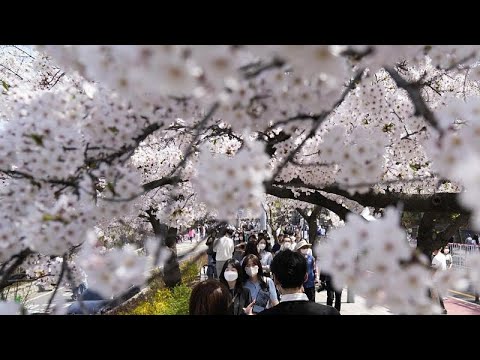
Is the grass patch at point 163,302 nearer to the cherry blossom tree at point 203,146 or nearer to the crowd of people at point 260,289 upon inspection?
the crowd of people at point 260,289

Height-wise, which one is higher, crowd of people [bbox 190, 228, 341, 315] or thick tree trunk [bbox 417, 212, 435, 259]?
thick tree trunk [bbox 417, 212, 435, 259]

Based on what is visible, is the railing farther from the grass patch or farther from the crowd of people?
the grass patch

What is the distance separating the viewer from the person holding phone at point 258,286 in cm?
391

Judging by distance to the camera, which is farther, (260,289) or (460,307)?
(460,307)

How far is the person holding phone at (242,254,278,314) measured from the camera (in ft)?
12.8

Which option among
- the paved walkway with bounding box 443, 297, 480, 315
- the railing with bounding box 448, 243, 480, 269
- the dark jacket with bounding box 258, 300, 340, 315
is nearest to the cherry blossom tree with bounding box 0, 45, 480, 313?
the railing with bounding box 448, 243, 480, 269

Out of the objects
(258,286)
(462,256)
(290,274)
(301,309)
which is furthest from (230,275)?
(462,256)

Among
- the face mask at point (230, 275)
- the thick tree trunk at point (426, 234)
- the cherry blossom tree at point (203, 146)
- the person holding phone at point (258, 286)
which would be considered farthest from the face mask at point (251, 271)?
the cherry blossom tree at point (203, 146)

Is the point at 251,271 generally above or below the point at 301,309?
below

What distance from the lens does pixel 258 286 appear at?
4.12 m

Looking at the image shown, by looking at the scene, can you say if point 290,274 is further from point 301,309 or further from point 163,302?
point 163,302

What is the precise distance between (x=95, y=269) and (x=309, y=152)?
6.82 ft

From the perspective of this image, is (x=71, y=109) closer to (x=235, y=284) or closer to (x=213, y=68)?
(x=213, y=68)

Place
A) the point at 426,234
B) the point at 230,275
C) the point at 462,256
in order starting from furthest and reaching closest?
the point at 426,234
the point at 230,275
the point at 462,256
